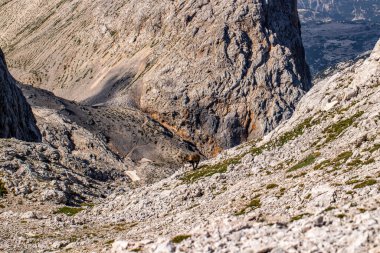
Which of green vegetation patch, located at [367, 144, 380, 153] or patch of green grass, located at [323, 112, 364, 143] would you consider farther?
patch of green grass, located at [323, 112, 364, 143]

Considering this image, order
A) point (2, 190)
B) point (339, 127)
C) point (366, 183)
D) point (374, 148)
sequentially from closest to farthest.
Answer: point (366, 183), point (374, 148), point (339, 127), point (2, 190)

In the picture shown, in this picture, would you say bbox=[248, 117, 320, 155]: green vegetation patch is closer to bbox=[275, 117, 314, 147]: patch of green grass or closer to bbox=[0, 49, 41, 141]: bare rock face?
bbox=[275, 117, 314, 147]: patch of green grass

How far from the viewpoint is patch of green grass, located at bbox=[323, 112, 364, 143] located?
1663 inches

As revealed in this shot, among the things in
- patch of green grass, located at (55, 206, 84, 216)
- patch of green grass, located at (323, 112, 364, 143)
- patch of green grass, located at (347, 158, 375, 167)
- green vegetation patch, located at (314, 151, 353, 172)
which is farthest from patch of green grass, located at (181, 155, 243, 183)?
patch of green grass, located at (347, 158, 375, 167)

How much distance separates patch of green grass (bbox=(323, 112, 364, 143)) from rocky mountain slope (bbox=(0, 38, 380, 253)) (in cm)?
12

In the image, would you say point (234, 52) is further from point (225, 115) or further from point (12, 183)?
point (12, 183)

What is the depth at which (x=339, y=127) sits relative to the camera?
43.6 m

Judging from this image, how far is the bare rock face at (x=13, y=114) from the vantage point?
85.9 metres

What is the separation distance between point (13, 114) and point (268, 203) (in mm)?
68972

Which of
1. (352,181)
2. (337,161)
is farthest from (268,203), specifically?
(337,161)

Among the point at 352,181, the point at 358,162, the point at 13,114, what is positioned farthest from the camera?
the point at 13,114

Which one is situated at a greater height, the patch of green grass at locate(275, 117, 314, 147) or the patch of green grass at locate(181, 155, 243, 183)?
the patch of green grass at locate(275, 117, 314, 147)

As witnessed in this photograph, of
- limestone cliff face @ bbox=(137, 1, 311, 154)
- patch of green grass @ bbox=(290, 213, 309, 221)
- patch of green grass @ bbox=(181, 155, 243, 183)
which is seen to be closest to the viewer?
patch of green grass @ bbox=(290, 213, 309, 221)

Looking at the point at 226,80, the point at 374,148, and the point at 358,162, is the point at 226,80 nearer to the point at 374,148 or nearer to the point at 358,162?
the point at 374,148
